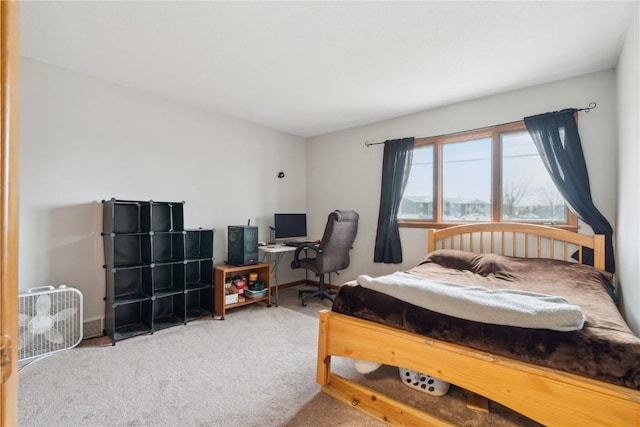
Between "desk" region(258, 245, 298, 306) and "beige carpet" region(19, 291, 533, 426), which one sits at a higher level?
"desk" region(258, 245, 298, 306)

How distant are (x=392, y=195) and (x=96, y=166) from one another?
10.5ft

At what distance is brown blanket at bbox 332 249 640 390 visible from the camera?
3.87 ft

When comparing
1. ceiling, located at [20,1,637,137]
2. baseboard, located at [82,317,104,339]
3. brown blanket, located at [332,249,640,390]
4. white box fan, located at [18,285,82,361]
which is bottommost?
baseboard, located at [82,317,104,339]

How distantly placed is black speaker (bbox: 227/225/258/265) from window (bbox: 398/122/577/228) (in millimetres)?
1891

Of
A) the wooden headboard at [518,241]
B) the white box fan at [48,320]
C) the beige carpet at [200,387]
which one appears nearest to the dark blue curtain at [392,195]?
the wooden headboard at [518,241]

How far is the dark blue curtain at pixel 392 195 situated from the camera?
3.75 meters

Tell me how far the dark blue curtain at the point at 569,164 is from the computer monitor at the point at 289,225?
299 cm

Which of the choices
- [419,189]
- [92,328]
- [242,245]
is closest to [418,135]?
[419,189]

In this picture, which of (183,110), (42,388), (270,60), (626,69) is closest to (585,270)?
(626,69)

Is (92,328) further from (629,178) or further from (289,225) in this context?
(629,178)

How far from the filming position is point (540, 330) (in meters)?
1.32

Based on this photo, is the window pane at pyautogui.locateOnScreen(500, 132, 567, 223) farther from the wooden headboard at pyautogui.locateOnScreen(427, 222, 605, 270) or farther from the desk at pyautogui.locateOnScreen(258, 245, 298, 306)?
→ the desk at pyautogui.locateOnScreen(258, 245, 298, 306)

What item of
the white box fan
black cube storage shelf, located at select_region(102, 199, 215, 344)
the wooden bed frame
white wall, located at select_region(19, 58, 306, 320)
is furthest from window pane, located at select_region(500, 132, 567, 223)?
the white box fan

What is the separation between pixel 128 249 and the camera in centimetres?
294
